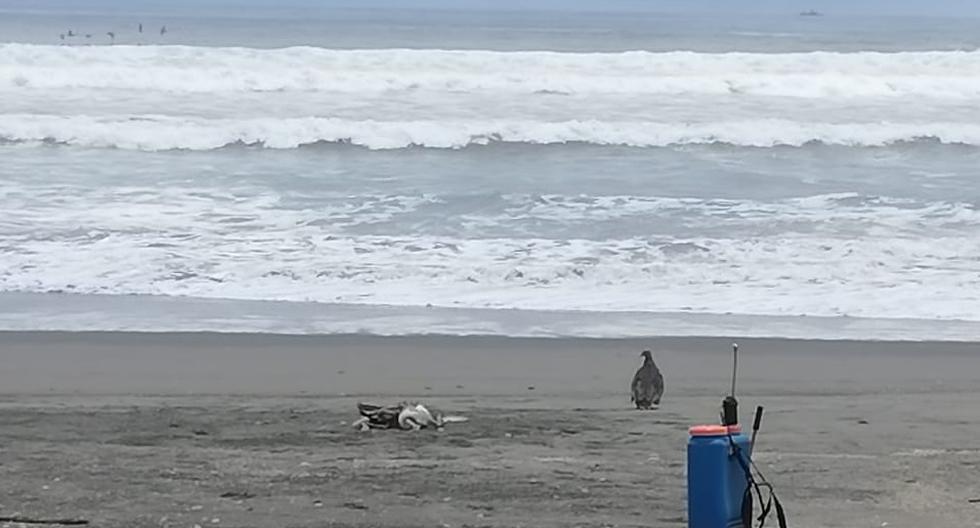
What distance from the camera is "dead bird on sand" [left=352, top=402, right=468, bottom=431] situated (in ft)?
19.3

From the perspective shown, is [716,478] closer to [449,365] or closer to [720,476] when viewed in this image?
[720,476]

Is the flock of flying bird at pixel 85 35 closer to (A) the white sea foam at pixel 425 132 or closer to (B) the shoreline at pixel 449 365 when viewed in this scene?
(A) the white sea foam at pixel 425 132

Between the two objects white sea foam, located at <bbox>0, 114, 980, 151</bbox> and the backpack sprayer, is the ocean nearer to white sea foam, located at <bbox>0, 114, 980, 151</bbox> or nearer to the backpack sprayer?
white sea foam, located at <bbox>0, 114, 980, 151</bbox>

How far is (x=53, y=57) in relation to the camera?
28.8 meters

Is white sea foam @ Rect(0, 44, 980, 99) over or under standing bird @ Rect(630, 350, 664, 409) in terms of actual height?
over

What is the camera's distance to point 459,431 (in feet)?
19.3

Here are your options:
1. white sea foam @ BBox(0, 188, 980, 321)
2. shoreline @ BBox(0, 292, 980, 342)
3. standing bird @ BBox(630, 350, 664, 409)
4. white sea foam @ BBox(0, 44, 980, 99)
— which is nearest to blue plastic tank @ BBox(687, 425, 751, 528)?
standing bird @ BBox(630, 350, 664, 409)

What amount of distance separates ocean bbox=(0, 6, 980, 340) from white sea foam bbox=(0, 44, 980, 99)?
10 cm

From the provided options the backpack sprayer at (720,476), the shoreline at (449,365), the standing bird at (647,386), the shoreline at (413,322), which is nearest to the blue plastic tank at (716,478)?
the backpack sprayer at (720,476)

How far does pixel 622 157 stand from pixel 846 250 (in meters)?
7.52

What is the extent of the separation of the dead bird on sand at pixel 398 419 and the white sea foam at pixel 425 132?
13.9m

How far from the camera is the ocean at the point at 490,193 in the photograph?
31.7ft

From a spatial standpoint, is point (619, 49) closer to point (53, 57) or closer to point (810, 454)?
point (53, 57)

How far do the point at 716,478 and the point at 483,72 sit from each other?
2613 cm
